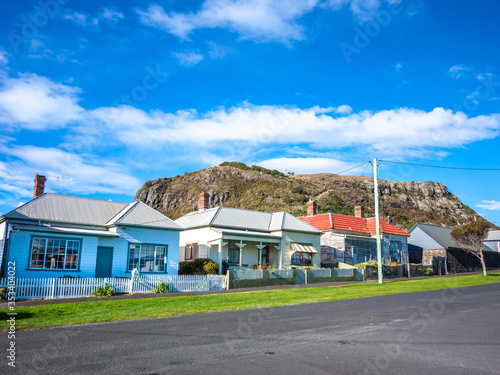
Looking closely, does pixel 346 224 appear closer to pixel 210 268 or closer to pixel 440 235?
pixel 440 235

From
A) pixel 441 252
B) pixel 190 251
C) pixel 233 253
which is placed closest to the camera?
pixel 233 253

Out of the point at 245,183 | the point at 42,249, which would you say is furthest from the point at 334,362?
the point at 245,183

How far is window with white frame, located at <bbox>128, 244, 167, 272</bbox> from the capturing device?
24719mm

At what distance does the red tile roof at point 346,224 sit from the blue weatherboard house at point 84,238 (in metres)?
16.7

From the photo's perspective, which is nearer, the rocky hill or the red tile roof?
the red tile roof

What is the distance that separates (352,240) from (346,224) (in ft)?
7.14

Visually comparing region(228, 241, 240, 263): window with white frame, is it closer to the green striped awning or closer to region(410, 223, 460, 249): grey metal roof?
the green striped awning

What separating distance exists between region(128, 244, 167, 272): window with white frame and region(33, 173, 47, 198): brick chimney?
28.0 ft

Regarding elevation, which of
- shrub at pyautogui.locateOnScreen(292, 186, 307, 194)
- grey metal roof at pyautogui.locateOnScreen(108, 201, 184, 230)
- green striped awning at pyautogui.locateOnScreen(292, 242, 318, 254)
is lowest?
green striped awning at pyautogui.locateOnScreen(292, 242, 318, 254)

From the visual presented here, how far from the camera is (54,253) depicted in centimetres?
2189

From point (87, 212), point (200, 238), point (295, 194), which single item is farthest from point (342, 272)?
point (295, 194)

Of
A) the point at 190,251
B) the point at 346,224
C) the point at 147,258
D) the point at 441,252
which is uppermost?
the point at 346,224

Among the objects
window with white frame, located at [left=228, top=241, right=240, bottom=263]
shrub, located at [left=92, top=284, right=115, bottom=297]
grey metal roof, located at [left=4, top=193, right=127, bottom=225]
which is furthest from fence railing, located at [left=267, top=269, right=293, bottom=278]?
grey metal roof, located at [left=4, top=193, right=127, bottom=225]

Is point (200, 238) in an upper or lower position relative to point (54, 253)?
upper
